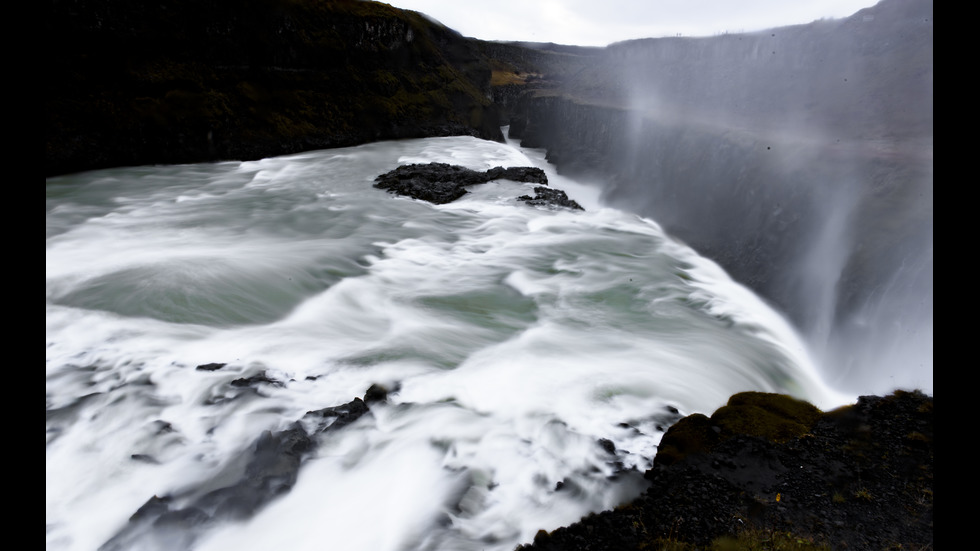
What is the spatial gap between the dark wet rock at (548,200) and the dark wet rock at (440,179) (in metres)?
1.63

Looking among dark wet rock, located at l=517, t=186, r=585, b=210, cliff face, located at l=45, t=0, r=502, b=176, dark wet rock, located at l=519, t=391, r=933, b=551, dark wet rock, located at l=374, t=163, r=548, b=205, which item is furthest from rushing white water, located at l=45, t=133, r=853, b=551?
cliff face, located at l=45, t=0, r=502, b=176

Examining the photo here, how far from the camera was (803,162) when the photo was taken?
1284 centimetres

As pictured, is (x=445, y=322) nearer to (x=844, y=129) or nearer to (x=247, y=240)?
(x=247, y=240)

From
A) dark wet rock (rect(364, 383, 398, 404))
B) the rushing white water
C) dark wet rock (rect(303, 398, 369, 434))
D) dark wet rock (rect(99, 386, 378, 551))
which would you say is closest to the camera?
dark wet rock (rect(99, 386, 378, 551))

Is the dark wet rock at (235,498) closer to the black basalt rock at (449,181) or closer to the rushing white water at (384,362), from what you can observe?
the rushing white water at (384,362)

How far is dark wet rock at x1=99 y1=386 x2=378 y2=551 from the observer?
3699mm

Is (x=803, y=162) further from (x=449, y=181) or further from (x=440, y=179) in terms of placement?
(x=440, y=179)

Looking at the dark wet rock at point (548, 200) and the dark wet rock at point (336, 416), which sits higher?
the dark wet rock at point (548, 200)

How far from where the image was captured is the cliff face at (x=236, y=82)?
17.0 m

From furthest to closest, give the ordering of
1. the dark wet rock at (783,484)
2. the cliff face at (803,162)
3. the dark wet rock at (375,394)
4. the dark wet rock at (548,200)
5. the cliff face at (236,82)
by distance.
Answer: the cliff face at (236,82), the dark wet rock at (548,200), the cliff face at (803,162), the dark wet rock at (375,394), the dark wet rock at (783,484)

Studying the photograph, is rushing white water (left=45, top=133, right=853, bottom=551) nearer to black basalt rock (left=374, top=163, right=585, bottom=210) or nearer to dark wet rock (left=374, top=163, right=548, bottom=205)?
black basalt rock (left=374, top=163, right=585, bottom=210)

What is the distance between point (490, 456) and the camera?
4574 mm

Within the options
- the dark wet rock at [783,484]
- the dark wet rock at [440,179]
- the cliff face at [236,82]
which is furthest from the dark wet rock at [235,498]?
the cliff face at [236,82]

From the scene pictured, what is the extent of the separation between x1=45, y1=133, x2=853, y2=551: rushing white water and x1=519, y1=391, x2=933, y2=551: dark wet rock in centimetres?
41
